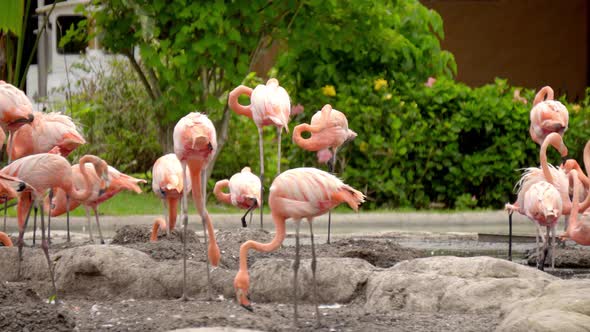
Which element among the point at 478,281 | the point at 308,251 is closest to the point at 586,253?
the point at 308,251

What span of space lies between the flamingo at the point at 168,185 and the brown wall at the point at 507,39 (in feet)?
37.4

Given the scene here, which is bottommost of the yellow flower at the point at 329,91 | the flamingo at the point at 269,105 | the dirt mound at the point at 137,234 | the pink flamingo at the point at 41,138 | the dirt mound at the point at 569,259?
the dirt mound at the point at 569,259

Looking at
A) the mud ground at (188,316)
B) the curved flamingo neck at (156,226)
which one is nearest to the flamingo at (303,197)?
the mud ground at (188,316)

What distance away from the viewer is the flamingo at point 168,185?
761cm

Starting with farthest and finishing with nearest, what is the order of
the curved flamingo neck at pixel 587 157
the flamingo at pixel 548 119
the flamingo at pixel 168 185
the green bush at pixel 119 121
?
1. the green bush at pixel 119 121
2. the flamingo at pixel 548 119
3. the curved flamingo neck at pixel 587 157
4. the flamingo at pixel 168 185

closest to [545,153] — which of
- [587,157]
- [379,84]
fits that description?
[587,157]

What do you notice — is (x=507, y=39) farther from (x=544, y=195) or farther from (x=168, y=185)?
(x=168, y=185)

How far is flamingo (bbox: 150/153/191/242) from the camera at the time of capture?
299 inches

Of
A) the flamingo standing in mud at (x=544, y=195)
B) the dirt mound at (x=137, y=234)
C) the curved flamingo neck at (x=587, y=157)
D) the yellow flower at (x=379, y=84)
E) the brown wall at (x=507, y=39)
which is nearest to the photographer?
the flamingo standing in mud at (x=544, y=195)

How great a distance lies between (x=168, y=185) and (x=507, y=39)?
12.1m

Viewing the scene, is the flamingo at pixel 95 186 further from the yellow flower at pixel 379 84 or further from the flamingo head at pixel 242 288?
the yellow flower at pixel 379 84

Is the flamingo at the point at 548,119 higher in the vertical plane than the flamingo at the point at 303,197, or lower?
higher

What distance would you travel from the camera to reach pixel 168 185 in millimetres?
7594

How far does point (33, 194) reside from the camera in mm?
6086
